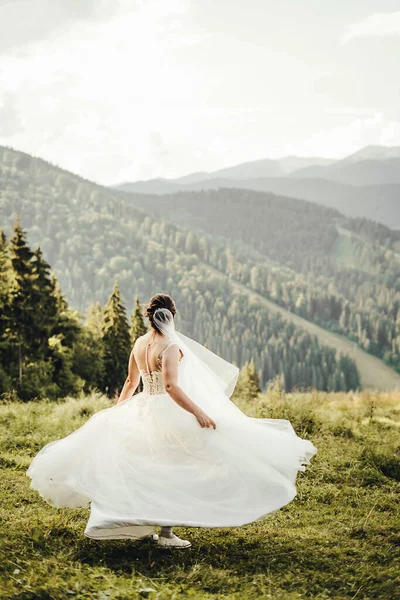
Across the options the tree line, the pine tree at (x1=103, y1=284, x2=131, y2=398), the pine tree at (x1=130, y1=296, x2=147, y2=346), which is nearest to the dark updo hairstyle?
the tree line

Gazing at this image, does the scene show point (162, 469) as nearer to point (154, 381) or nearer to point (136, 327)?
point (154, 381)

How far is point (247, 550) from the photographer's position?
641 centimetres

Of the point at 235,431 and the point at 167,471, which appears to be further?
the point at 235,431

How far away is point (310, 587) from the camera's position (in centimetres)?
552

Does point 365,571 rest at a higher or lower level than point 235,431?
lower

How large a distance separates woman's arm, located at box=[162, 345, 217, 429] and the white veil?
31cm

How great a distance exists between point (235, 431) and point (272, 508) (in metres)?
0.87

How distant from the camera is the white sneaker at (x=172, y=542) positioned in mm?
6254

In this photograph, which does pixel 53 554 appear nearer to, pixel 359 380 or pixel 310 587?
pixel 310 587

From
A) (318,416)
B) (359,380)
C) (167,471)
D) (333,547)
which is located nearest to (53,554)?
(167,471)

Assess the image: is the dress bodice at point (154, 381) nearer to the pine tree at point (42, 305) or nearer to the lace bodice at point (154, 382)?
the lace bodice at point (154, 382)

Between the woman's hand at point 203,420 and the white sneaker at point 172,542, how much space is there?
113 cm

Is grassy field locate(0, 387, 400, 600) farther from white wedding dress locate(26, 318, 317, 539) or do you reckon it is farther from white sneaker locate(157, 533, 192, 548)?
white wedding dress locate(26, 318, 317, 539)

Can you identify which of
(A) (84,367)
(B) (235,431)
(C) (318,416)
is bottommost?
(A) (84,367)
